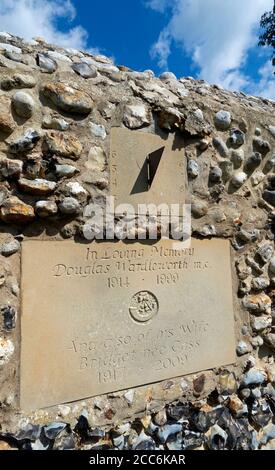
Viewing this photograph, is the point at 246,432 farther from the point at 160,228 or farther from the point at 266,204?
the point at 266,204

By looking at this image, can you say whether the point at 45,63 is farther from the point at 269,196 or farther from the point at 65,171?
the point at 269,196

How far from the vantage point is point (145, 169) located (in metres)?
1.77

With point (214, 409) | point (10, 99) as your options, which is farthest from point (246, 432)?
point (10, 99)

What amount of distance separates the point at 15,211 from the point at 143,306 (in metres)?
0.84

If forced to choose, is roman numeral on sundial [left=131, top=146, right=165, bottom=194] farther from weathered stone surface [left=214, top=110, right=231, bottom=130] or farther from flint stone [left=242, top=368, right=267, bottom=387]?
flint stone [left=242, top=368, right=267, bottom=387]

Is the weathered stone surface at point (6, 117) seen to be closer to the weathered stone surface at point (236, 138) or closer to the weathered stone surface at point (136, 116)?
the weathered stone surface at point (136, 116)

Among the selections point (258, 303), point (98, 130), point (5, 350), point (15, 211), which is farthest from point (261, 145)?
point (5, 350)

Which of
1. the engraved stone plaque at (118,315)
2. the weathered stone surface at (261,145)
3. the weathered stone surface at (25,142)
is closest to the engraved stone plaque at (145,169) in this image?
the engraved stone plaque at (118,315)

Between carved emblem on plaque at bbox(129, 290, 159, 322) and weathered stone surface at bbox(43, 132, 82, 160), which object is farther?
carved emblem on plaque at bbox(129, 290, 159, 322)

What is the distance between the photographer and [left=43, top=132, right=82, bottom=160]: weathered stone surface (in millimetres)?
1523

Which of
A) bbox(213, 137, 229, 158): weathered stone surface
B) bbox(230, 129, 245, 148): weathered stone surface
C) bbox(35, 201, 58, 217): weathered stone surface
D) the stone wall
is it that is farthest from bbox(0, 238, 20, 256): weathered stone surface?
bbox(230, 129, 245, 148): weathered stone surface

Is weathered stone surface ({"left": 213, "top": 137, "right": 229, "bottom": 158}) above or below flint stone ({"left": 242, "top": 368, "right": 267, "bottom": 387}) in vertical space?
above

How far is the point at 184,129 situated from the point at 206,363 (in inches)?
57.1

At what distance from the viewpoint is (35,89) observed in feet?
5.05
